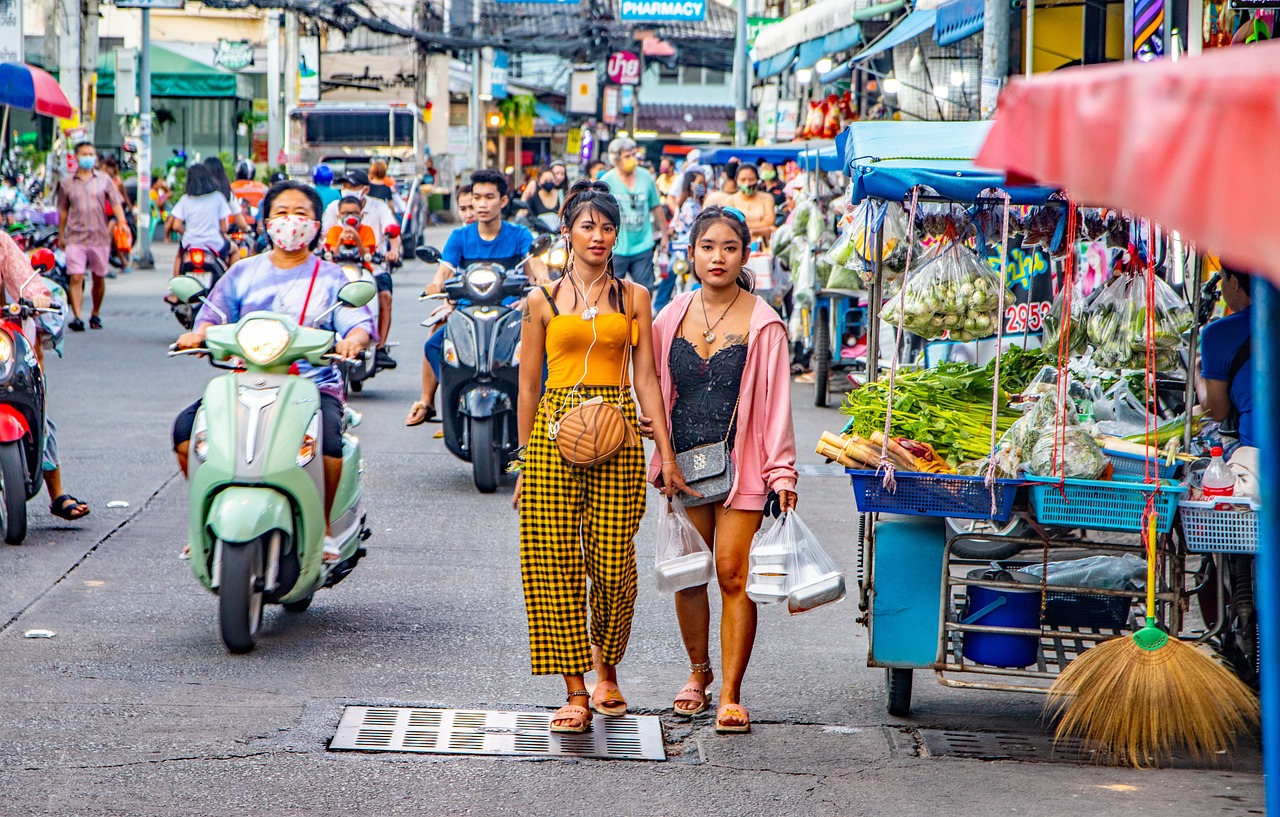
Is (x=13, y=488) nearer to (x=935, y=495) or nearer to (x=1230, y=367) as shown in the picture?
(x=935, y=495)

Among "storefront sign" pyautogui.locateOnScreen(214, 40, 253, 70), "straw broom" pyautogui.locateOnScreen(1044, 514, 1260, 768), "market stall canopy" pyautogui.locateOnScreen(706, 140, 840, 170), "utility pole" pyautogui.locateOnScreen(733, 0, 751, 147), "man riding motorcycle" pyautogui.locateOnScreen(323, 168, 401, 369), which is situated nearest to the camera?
"straw broom" pyautogui.locateOnScreen(1044, 514, 1260, 768)

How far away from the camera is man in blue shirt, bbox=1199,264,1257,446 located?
18.3 feet

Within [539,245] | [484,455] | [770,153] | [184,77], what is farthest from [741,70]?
[484,455]

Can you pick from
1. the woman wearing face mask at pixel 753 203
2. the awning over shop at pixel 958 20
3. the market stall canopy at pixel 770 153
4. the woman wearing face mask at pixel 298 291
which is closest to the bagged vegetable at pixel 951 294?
the woman wearing face mask at pixel 298 291

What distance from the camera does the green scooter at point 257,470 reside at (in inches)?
229

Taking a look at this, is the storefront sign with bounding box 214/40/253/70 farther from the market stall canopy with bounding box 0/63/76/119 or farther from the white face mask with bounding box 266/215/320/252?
the white face mask with bounding box 266/215/320/252

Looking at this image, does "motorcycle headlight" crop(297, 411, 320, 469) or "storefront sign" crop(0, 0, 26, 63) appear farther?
"storefront sign" crop(0, 0, 26, 63)

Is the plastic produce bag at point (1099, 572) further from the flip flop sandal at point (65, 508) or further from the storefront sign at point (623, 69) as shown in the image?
the storefront sign at point (623, 69)

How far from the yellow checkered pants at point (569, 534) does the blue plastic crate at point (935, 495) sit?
75cm

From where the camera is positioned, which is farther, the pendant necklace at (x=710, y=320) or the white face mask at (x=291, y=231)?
the white face mask at (x=291, y=231)

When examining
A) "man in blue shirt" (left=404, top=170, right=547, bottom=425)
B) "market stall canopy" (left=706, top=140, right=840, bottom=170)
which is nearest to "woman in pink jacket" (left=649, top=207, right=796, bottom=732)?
"man in blue shirt" (left=404, top=170, right=547, bottom=425)

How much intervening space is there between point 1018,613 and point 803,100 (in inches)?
726

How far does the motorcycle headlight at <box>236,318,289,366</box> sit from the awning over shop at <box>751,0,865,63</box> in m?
10.3

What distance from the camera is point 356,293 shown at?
611 cm
